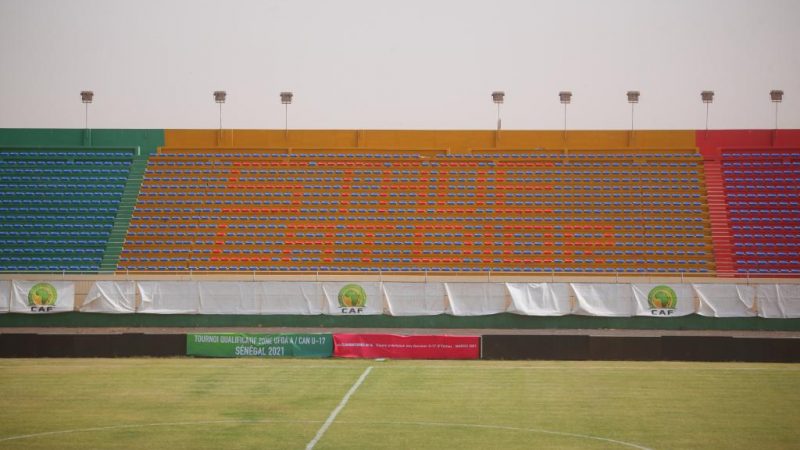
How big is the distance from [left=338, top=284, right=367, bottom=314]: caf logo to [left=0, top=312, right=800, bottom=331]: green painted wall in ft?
1.13

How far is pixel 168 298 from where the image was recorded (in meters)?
36.8

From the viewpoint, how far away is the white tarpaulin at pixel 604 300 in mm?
36000

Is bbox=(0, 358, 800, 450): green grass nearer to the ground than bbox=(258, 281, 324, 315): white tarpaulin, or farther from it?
nearer to the ground

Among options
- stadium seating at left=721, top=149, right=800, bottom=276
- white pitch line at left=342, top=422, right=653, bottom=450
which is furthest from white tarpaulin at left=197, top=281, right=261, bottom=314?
white pitch line at left=342, top=422, right=653, bottom=450

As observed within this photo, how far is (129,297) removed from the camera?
1452 inches

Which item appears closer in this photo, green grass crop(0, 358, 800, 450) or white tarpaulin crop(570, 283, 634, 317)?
green grass crop(0, 358, 800, 450)

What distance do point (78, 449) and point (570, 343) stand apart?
1657cm

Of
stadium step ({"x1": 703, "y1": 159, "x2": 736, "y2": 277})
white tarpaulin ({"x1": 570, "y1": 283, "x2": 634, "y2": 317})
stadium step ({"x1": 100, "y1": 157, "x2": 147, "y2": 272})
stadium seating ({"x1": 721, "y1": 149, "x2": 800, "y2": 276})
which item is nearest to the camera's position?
white tarpaulin ({"x1": 570, "y1": 283, "x2": 634, "y2": 317})

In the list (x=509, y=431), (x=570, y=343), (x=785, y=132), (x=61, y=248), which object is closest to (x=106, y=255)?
(x=61, y=248)

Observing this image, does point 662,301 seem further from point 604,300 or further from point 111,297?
point 111,297

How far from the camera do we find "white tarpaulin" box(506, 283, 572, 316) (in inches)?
1427

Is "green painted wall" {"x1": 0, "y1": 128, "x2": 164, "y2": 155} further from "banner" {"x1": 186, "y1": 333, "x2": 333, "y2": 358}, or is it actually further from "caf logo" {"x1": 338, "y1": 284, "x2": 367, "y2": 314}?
"banner" {"x1": 186, "y1": 333, "x2": 333, "y2": 358}

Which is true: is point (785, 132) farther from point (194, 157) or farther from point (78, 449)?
point (78, 449)

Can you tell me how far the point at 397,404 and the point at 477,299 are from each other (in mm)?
15109
